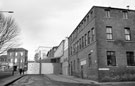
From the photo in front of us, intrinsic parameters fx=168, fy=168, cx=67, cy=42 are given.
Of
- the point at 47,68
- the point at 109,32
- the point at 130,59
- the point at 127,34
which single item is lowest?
the point at 47,68

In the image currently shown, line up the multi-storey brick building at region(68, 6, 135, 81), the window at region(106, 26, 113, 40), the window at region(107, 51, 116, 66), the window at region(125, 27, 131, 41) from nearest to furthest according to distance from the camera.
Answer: the multi-storey brick building at region(68, 6, 135, 81) < the window at region(107, 51, 116, 66) < the window at region(106, 26, 113, 40) < the window at region(125, 27, 131, 41)

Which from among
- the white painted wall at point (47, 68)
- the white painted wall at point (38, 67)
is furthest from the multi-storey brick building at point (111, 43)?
the white painted wall at point (38, 67)

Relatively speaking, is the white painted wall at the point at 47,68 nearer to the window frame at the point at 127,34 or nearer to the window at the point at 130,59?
the window frame at the point at 127,34

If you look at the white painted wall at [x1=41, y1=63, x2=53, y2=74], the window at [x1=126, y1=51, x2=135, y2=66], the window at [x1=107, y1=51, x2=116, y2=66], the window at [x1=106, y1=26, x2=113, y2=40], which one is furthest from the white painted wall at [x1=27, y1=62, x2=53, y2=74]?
the window at [x1=126, y1=51, x2=135, y2=66]

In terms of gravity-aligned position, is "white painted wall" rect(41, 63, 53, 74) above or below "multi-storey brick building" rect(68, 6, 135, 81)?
below

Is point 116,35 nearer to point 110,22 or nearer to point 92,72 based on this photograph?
point 110,22

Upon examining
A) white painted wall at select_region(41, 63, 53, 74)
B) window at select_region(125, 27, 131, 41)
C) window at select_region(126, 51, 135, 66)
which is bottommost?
white painted wall at select_region(41, 63, 53, 74)

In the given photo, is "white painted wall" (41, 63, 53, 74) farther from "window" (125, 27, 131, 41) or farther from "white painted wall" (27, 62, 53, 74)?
"window" (125, 27, 131, 41)

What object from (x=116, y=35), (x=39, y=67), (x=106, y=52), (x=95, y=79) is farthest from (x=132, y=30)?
(x=39, y=67)

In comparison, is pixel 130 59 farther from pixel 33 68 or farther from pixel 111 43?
pixel 33 68

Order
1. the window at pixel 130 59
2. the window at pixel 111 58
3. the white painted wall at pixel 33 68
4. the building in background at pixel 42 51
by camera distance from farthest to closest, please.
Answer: the building in background at pixel 42 51 < the white painted wall at pixel 33 68 < the window at pixel 130 59 < the window at pixel 111 58

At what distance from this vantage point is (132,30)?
23891 millimetres

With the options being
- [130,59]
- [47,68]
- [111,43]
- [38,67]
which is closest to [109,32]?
[111,43]

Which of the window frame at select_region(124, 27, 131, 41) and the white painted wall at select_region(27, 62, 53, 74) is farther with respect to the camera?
the white painted wall at select_region(27, 62, 53, 74)
